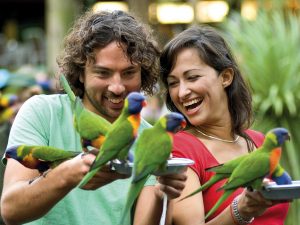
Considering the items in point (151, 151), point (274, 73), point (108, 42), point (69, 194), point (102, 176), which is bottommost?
point (274, 73)

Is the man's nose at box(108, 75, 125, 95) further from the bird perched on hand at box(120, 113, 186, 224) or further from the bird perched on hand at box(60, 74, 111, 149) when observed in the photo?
the bird perched on hand at box(120, 113, 186, 224)

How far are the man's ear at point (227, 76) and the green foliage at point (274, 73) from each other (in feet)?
8.93

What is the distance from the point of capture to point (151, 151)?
253 cm

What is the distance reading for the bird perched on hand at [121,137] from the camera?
251 centimetres

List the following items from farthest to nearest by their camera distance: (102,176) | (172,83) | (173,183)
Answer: (172,83), (173,183), (102,176)

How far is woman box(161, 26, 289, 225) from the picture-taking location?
318 cm

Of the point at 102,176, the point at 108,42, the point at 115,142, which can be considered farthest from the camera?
the point at 108,42

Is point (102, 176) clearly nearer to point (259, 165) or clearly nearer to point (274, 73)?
point (259, 165)

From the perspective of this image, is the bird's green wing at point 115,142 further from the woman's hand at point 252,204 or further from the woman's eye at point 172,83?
the woman's eye at point 172,83

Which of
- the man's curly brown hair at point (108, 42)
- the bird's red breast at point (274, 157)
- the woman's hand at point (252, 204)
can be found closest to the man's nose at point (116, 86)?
the man's curly brown hair at point (108, 42)

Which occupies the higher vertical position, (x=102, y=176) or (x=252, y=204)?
(x=102, y=176)

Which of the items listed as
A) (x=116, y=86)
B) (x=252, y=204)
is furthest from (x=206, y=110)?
(x=252, y=204)

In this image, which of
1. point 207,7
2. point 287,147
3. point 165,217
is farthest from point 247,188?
point 207,7

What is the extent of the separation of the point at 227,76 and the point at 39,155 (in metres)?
1.03
